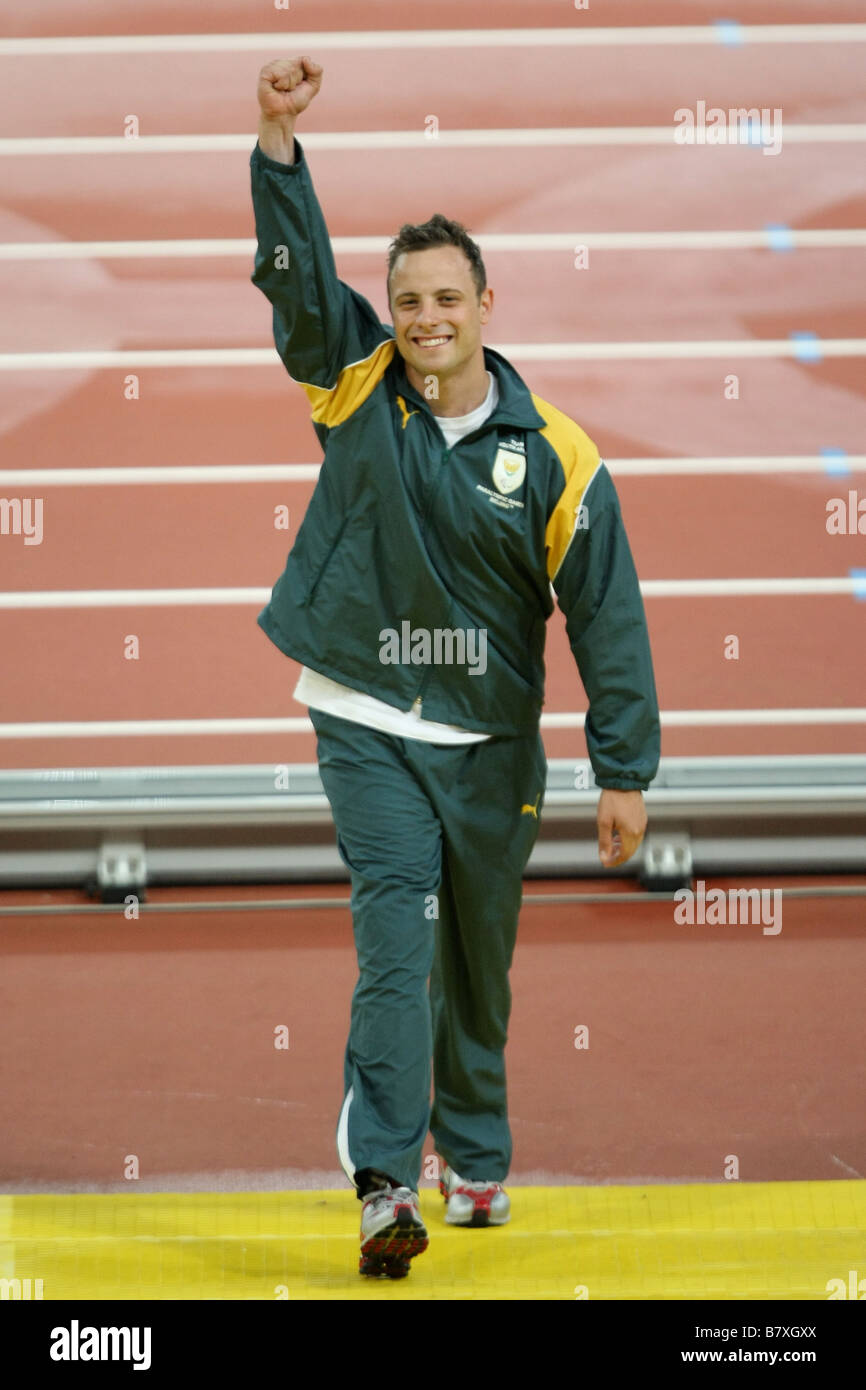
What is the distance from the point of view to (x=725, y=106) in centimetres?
557

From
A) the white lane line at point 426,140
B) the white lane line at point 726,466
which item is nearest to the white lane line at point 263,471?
the white lane line at point 726,466

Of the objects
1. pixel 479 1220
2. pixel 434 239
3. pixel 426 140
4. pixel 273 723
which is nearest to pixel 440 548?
pixel 434 239

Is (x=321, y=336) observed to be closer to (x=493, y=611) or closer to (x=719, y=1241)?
(x=493, y=611)

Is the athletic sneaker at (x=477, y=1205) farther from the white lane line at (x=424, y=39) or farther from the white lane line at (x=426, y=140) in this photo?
the white lane line at (x=424, y=39)

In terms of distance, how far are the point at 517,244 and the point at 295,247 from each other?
116 inches

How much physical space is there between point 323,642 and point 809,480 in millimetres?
3097

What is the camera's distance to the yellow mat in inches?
105

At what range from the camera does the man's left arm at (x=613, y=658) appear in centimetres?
283

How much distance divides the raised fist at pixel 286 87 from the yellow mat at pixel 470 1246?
1.76m

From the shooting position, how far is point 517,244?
219 inches

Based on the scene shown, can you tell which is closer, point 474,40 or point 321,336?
point 321,336

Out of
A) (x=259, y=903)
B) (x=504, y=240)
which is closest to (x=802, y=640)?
(x=504, y=240)

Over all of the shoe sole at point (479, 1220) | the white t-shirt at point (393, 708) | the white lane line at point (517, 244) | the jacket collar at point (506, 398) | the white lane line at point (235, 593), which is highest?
the white lane line at point (517, 244)

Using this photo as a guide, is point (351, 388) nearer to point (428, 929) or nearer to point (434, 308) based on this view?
point (434, 308)
